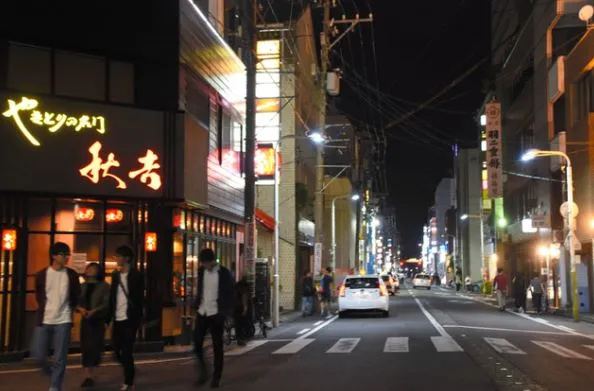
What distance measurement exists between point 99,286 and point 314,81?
95.7 ft

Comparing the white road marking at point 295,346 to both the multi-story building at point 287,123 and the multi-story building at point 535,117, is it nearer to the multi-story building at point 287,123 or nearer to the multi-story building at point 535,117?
the multi-story building at point 287,123

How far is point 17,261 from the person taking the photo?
45.4 feet

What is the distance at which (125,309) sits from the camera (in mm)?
9250

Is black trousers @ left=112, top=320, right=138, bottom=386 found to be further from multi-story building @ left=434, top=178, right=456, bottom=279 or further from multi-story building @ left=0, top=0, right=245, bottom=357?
multi-story building @ left=434, top=178, right=456, bottom=279

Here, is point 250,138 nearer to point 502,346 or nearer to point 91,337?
point 502,346

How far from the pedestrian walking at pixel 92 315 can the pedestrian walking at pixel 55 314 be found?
83 cm

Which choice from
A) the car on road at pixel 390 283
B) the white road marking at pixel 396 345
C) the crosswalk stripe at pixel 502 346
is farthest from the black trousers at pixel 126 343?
the car on road at pixel 390 283

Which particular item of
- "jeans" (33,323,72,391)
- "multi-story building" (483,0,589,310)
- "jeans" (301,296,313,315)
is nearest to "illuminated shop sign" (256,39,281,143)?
"jeans" (301,296,313,315)

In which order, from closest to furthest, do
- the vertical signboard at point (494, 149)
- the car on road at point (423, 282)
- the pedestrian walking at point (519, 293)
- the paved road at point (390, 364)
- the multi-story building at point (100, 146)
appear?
the paved road at point (390, 364), the multi-story building at point (100, 146), the pedestrian walking at point (519, 293), the vertical signboard at point (494, 149), the car on road at point (423, 282)

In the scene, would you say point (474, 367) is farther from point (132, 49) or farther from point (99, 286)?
point (132, 49)

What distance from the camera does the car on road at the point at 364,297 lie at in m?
25.7

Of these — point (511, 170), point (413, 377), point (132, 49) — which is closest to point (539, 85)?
point (511, 170)

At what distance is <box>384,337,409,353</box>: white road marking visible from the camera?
1423 cm

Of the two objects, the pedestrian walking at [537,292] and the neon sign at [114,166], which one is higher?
the neon sign at [114,166]
